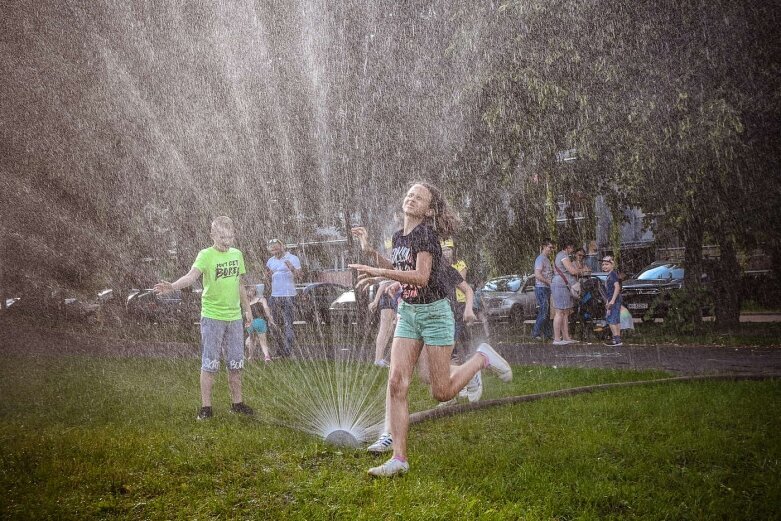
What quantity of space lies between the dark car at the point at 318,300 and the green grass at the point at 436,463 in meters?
16.5

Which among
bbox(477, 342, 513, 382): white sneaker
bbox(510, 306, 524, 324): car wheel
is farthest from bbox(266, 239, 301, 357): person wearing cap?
bbox(510, 306, 524, 324): car wheel

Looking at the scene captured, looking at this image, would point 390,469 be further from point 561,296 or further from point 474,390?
point 561,296

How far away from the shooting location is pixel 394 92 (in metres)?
17.5

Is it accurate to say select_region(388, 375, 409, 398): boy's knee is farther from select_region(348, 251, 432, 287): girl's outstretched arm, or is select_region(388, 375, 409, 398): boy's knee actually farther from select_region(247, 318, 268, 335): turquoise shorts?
select_region(247, 318, 268, 335): turquoise shorts

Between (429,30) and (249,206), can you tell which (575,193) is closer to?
(429,30)

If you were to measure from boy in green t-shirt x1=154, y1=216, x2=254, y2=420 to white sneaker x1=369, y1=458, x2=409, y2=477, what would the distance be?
2.87m

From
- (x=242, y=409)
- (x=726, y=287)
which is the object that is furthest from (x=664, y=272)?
(x=242, y=409)

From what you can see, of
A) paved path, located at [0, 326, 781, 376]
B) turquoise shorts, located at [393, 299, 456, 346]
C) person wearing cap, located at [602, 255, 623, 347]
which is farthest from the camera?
person wearing cap, located at [602, 255, 623, 347]

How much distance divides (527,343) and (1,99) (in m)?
14.0

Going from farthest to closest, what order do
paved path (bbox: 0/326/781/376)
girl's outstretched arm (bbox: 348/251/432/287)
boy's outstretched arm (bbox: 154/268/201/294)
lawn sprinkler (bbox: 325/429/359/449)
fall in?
paved path (bbox: 0/326/781/376) → boy's outstretched arm (bbox: 154/268/201/294) → lawn sprinkler (bbox: 325/429/359/449) → girl's outstretched arm (bbox: 348/251/432/287)

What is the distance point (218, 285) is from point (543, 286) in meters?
10.3

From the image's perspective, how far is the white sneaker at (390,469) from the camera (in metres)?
5.06

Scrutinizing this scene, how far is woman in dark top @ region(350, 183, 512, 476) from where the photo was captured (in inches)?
205

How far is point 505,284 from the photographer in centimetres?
2203
